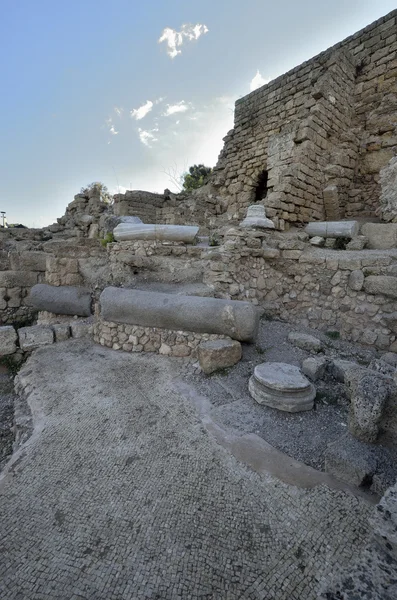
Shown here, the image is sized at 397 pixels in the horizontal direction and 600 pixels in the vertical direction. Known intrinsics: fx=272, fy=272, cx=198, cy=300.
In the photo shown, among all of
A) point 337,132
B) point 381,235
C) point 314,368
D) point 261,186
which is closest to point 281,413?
point 314,368

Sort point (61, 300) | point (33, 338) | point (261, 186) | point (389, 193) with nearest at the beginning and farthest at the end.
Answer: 1. point (33, 338)
2. point (61, 300)
3. point (389, 193)
4. point (261, 186)

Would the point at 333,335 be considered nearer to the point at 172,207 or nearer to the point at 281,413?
the point at 281,413

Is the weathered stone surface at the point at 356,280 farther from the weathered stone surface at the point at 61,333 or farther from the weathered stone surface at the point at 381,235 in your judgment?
the weathered stone surface at the point at 61,333

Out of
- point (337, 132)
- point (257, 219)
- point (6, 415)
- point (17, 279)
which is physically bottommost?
point (6, 415)

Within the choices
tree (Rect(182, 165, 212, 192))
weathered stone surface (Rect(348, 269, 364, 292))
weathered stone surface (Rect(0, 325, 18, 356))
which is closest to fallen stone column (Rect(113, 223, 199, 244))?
weathered stone surface (Rect(0, 325, 18, 356))

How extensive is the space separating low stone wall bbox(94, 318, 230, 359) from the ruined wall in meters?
3.19

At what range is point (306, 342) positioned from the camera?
363 cm

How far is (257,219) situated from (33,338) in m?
4.15

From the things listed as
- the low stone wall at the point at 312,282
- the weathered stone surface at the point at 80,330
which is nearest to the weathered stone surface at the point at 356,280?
the low stone wall at the point at 312,282

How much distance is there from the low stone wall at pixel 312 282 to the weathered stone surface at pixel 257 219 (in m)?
0.25

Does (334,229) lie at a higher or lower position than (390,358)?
higher

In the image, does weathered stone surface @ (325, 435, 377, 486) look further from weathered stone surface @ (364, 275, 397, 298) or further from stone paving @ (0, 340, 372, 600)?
weathered stone surface @ (364, 275, 397, 298)

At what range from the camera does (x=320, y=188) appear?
6211mm

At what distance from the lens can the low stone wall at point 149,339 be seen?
3.46 m
